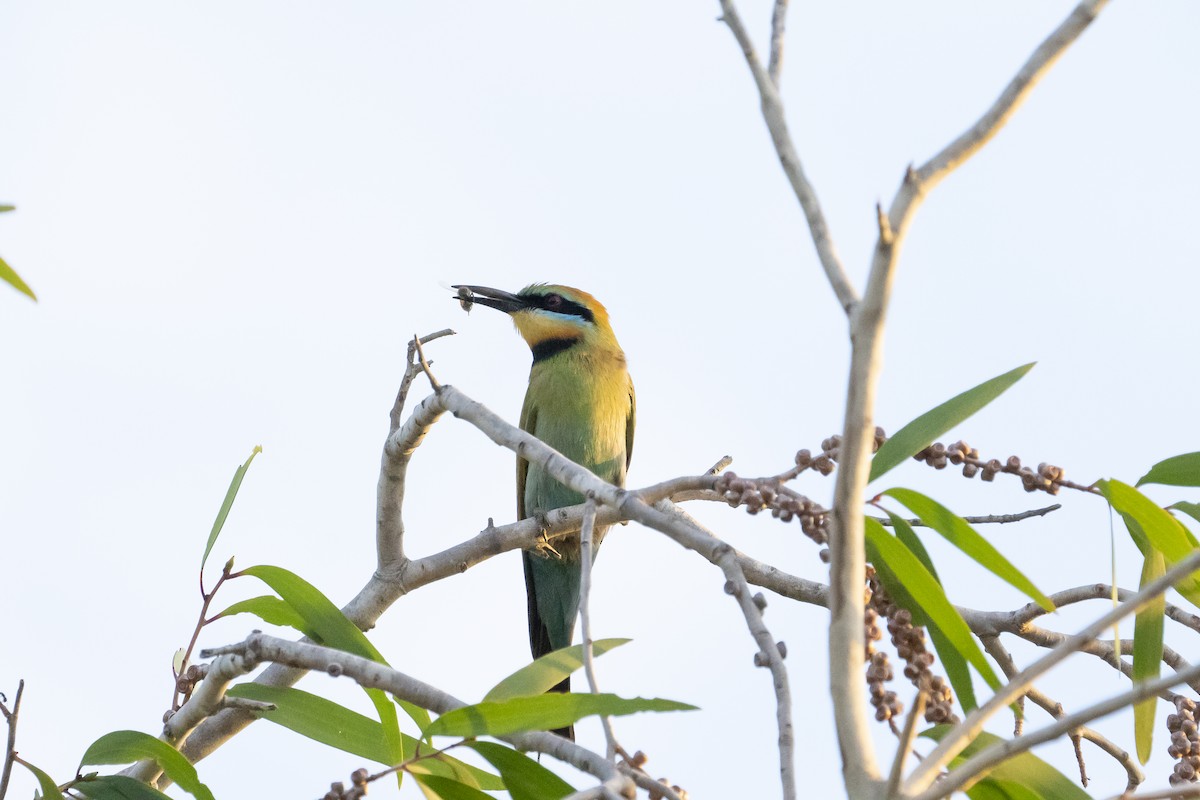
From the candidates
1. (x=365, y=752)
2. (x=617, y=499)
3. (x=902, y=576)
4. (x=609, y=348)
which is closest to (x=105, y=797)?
(x=365, y=752)

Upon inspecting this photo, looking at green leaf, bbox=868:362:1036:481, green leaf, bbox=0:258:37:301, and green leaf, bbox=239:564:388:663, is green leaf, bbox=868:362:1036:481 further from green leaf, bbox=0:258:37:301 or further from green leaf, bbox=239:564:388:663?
green leaf, bbox=0:258:37:301

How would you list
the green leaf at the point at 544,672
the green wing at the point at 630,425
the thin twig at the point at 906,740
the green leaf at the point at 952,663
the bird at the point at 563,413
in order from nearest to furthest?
the thin twig at the point at 906,740, the green leaf at the point at 952,663, the green leaf at the point at 544,672, the bird at the point at 563,413, the green wing at the point at 630,425

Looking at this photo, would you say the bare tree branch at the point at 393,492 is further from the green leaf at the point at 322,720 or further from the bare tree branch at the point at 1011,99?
the bare tree branch at the point at 1011,99

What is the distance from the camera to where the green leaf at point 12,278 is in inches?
62.6

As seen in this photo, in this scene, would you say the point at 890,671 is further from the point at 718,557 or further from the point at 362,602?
the point at 362,602

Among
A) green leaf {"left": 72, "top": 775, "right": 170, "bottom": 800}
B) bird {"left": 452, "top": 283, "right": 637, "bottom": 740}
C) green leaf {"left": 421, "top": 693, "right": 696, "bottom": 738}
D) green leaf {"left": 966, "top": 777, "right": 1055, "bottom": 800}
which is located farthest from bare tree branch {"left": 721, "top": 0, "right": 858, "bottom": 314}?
bird {"left": 452, "top": 283, "right": 637, "bottom": 740}

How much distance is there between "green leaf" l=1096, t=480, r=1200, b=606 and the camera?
1623 mm

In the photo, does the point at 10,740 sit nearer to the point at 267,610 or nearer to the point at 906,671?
the point at 267,610

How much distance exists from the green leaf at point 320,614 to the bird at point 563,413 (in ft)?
5.20

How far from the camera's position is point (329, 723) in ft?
6.01

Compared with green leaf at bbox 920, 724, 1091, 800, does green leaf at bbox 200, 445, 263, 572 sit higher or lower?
higher

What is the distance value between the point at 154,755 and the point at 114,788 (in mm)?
111

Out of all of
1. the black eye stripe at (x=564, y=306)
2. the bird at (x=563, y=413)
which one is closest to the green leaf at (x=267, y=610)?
the bird at (x=563, y=413)

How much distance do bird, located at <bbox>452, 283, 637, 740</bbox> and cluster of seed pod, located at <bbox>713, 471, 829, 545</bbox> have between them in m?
2.20
